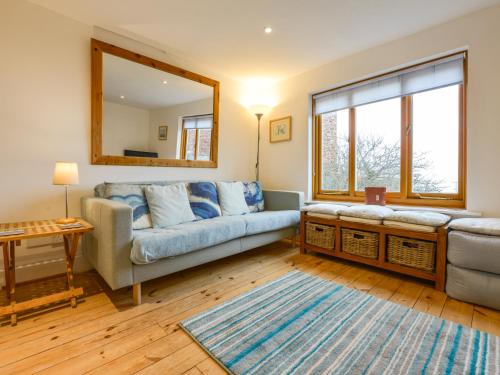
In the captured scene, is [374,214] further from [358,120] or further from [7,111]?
[7,111]

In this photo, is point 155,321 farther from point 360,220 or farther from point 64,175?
point 360,220

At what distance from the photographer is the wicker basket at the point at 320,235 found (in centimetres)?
264

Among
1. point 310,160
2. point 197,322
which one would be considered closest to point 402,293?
Answer: point 197,322

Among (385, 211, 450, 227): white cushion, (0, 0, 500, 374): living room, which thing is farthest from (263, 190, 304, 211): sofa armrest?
(385, 211, 450, 227): white cushion

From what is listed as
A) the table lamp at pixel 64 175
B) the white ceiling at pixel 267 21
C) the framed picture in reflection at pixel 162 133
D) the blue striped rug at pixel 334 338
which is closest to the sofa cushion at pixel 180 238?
the blue striped rug at pixel 334 338

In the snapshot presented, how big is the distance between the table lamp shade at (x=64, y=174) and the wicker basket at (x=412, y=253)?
2.71 metres

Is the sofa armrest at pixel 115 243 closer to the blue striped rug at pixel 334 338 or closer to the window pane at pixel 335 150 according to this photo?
the blue striped rug at pixel 334 338

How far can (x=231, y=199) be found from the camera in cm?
295

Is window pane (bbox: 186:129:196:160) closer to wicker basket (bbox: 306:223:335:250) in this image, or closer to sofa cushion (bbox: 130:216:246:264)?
sofa cushion (bbox: 130:216:246:264)

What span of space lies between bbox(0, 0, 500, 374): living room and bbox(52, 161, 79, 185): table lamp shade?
0.02 meters

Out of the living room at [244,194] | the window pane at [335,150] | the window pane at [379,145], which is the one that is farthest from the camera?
the window pane at [335,150]

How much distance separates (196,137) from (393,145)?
2378mm

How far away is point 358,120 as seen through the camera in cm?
308

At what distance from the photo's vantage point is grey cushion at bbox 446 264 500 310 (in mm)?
1643
